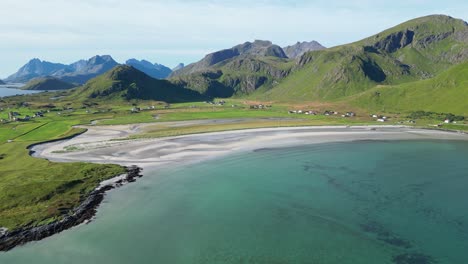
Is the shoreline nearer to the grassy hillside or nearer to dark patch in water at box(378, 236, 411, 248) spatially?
the grassy hillside

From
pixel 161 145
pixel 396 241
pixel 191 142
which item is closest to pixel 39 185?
pixel 161 145

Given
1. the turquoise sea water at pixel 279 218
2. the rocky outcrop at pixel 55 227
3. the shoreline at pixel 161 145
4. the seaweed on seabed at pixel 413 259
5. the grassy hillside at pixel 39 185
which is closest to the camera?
the seaweed on seabed at pixel 413 259

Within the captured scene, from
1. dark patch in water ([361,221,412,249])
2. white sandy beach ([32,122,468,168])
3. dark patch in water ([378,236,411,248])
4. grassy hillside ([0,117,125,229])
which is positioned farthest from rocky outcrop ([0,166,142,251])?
dark patch in water ([378,236,411,248])

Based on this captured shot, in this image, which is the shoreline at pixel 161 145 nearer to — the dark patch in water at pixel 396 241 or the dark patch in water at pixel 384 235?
the dark patch in water at pixel 384 235

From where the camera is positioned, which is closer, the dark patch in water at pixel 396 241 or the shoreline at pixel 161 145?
the dark patch in water at pixel 396 241

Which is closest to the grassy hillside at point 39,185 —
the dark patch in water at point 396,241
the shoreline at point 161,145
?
the shoreline at point 161,145

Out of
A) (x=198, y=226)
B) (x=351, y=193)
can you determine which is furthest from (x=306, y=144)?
(x=198, y=226)
